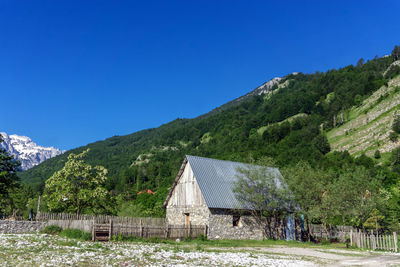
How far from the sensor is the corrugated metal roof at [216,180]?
Answer: 3456 centimetres

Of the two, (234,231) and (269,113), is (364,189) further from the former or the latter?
(269,113)

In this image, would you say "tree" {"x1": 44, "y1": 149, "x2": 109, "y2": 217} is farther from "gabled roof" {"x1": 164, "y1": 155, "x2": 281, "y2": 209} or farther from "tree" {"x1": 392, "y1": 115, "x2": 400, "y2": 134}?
"tree" {"x1": 392, "y1": 115, "x2": 400, "y2": 134}

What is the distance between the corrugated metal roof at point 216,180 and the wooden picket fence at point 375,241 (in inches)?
430

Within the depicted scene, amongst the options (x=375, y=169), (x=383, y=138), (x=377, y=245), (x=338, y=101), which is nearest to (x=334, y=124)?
(x=338, y=101)

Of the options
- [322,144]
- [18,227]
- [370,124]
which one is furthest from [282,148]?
[18,227]

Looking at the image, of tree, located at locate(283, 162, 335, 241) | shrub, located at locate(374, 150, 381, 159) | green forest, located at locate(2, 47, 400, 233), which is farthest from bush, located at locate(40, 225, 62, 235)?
shrub, located at locate(374, 150, 381, 159)

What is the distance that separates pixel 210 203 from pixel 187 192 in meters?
4.16

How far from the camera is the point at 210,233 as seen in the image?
32.7m

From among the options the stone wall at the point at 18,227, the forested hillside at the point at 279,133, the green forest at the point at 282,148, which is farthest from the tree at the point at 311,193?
the forested hillside at the point at 279,133

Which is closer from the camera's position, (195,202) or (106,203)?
(195,202)

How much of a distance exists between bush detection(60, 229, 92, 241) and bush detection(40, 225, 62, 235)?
4.98 feet

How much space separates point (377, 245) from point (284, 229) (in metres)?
11.2

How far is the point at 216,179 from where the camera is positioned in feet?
124

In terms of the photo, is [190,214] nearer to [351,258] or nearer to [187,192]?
[187,192]
